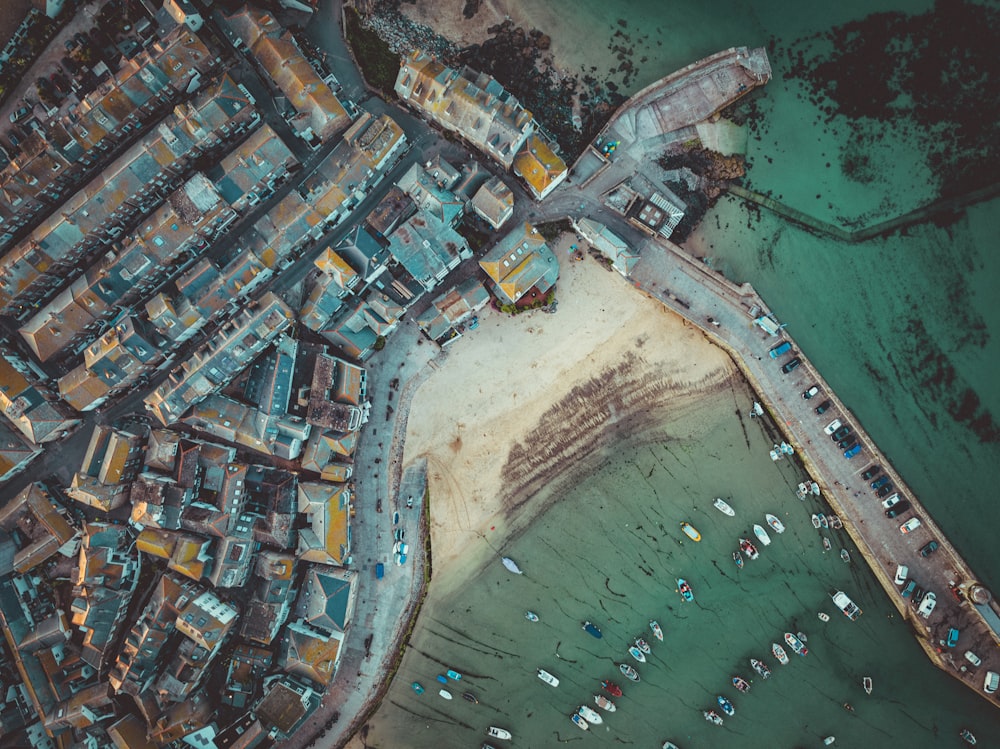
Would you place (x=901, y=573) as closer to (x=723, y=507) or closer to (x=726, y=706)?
(x=723, y=507)

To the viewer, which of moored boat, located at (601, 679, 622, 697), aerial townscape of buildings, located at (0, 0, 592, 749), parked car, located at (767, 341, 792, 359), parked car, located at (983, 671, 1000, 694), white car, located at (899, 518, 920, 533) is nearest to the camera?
aerial townscape of buildings, located at (0, 0, 592, 749)

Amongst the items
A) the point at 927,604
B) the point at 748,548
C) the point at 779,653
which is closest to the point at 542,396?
A: the point at 748,548

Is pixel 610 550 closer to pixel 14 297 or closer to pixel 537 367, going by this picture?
pixel 537 367

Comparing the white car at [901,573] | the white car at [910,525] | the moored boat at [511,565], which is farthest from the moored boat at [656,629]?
the white car at [910,525]

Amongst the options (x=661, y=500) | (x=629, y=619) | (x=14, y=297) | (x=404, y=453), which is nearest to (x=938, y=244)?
(x=661, y=500)

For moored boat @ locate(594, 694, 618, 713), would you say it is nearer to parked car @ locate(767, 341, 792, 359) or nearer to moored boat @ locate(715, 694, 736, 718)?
moored boat @ locate(715, 694, 736, 718)

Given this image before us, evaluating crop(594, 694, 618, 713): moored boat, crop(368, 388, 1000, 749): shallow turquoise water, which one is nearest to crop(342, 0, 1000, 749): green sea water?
crop(368, 388, 1000, 749): shallow turquoise water
